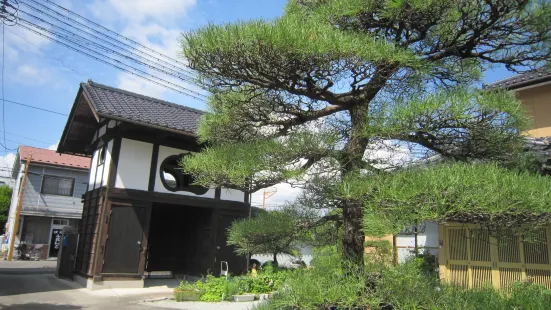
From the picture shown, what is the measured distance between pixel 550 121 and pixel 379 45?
7348 millimetres

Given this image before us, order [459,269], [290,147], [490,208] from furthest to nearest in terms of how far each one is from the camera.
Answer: [459,269] < [290,147] < [490,208]

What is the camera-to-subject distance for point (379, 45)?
3.01 m

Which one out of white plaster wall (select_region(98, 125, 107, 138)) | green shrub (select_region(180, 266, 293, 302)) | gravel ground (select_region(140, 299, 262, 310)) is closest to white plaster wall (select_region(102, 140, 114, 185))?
white plaster wall (select_region(98, 125, 107, 138))

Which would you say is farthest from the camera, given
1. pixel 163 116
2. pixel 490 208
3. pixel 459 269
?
pixel 163 116

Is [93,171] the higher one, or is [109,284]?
[93,171]

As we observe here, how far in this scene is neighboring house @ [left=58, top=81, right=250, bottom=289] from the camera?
8453mm

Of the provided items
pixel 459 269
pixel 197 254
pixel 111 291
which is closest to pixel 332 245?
pixel 459 269

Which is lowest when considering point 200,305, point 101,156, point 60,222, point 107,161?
point 200,305

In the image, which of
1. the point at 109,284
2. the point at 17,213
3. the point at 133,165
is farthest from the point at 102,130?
the point at 17,213

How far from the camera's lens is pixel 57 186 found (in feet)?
61.9

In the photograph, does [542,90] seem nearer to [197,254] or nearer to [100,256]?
[197,254]

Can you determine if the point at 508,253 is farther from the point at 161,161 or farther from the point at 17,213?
the point at 17,213

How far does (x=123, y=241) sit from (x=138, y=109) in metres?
3.18

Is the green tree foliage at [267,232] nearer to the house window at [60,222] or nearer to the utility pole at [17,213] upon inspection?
the utility pole at [17,213]
